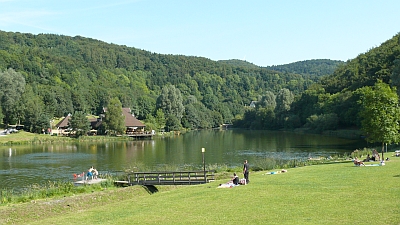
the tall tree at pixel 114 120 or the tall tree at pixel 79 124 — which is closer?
the tall tree at pixel 79 124

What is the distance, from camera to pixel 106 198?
2452cm

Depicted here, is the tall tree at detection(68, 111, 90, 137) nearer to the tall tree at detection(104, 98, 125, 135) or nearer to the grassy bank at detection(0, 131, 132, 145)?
the grassy bank at detection(0, 131, 132, 145)

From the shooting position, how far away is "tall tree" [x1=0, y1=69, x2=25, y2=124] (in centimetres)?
10162

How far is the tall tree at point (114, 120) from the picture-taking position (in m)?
98.8

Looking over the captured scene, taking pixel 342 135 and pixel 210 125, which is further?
pixel 210 125

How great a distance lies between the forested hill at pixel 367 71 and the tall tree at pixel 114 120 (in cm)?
5998

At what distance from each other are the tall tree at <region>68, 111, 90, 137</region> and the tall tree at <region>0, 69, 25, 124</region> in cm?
1740

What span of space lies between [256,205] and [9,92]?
9601cm

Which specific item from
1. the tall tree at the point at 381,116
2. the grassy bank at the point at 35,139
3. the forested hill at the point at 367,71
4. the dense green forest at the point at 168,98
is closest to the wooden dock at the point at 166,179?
the tall tree at the point at 381,116

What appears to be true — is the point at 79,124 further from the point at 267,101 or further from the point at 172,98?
the point at 267,101

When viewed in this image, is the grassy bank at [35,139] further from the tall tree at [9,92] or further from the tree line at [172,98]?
the tall tree at [9,92]

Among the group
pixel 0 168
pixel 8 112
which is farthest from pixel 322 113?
pixel 0 168

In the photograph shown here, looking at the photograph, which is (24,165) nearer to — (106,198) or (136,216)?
(106,198)

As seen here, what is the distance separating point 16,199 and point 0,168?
24.9m
